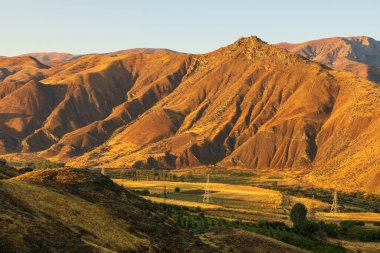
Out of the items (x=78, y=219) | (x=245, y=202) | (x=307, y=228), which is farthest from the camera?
(x=245, y=202)

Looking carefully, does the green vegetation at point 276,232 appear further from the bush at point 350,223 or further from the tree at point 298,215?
the bush at point 350,223

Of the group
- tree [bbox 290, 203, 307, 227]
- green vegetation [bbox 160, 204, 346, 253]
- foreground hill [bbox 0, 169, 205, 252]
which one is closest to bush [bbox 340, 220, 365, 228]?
tree [bbox 290, 203, 307, 227]

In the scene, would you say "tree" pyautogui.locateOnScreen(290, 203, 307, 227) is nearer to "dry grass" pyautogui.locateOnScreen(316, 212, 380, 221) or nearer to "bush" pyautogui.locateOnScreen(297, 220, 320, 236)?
"bush" pyautogui.locateOnScreen(297, 220, 320, 236)

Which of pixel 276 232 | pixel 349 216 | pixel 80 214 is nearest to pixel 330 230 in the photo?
pixel 276 232

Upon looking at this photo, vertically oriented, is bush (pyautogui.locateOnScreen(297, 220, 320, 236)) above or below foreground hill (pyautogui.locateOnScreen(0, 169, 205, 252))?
below

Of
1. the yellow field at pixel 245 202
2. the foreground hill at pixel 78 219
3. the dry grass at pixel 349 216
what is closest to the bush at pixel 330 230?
the yellow field at pixel 245 202

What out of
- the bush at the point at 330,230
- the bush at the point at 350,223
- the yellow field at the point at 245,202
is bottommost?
the yellow field at the point at 245,202

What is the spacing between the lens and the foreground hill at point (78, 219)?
44.7m

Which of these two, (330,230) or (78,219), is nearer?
(78,219)

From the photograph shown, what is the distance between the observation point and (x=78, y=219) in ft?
178

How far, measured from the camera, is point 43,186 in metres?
62.8

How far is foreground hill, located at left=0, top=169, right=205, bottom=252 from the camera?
4466cm

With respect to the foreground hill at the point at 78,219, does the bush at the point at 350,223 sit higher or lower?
lower

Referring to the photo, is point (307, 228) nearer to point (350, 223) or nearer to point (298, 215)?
point (298, 215)
